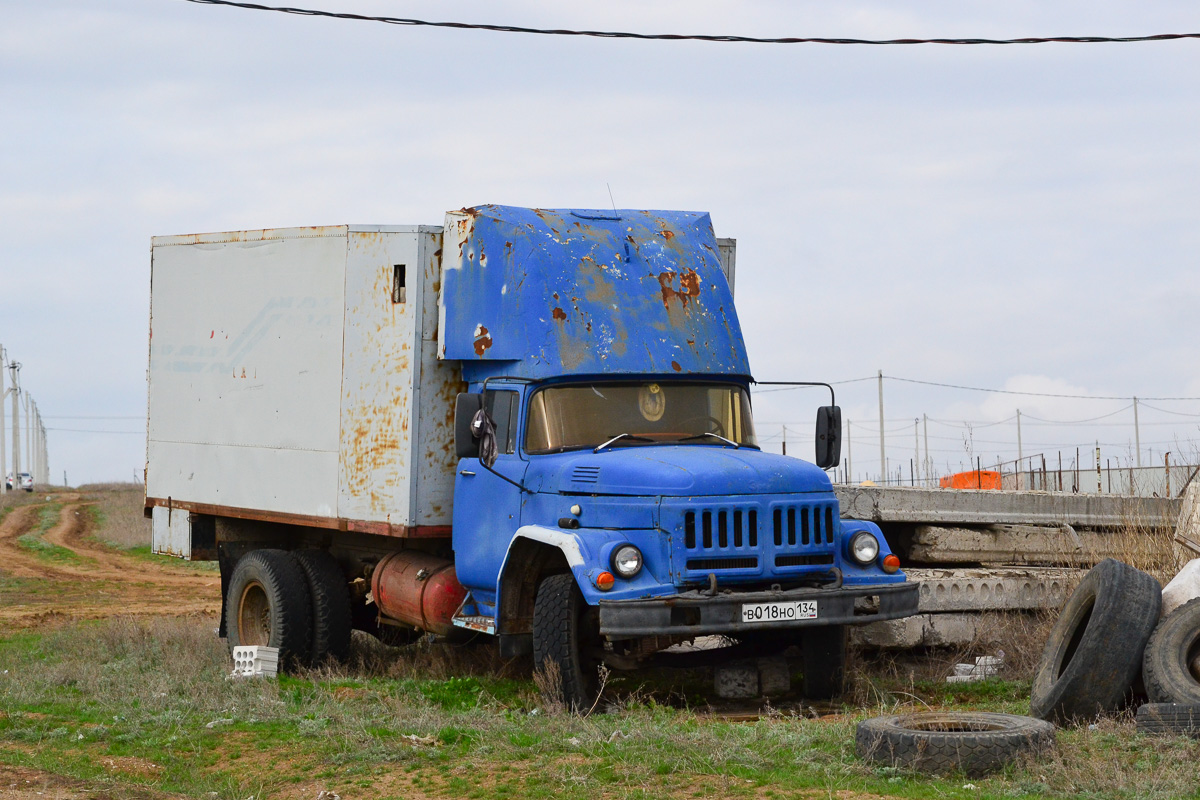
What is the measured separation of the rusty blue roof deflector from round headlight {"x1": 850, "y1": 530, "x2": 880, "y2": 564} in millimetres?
1684

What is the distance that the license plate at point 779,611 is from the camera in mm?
9039

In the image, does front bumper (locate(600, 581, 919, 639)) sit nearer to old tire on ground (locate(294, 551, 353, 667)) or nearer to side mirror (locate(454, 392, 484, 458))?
side mirror (locate(454, 392, 484, 458))

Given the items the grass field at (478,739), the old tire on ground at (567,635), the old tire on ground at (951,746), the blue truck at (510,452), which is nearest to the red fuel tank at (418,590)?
the blue truck at (510,452)

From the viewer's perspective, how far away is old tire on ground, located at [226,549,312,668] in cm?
1231

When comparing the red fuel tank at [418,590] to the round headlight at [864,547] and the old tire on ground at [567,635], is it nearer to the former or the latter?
the old tire on ground at [567,635]

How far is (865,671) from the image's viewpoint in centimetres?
1175

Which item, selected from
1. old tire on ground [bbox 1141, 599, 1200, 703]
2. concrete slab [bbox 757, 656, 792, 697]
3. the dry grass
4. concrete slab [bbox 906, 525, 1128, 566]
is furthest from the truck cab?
the dry grass

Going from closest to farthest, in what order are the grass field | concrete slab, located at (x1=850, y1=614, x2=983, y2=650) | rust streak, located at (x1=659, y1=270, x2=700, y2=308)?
the grass field
rust streak, located at (x1=659, y1=270, x2=700, y2=308)
concrete slab, located at (x1=850, y1=614, x2=983, y2=650)

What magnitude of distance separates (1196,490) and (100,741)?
9176mm

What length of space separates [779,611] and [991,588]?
155 inches

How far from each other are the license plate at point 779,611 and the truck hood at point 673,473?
0.76 metres

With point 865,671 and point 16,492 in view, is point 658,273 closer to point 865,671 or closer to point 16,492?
point 865,671

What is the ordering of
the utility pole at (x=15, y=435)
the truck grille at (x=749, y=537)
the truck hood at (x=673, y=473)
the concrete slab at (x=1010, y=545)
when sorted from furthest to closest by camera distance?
the utility pole at (x=15, y=435) → the concrete slab at (x=1010, y=545) → the truck hood at (x=673, y=473) → the truck grille at (x=749, y=537)

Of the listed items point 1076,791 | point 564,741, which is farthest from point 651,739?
point 1076,791
